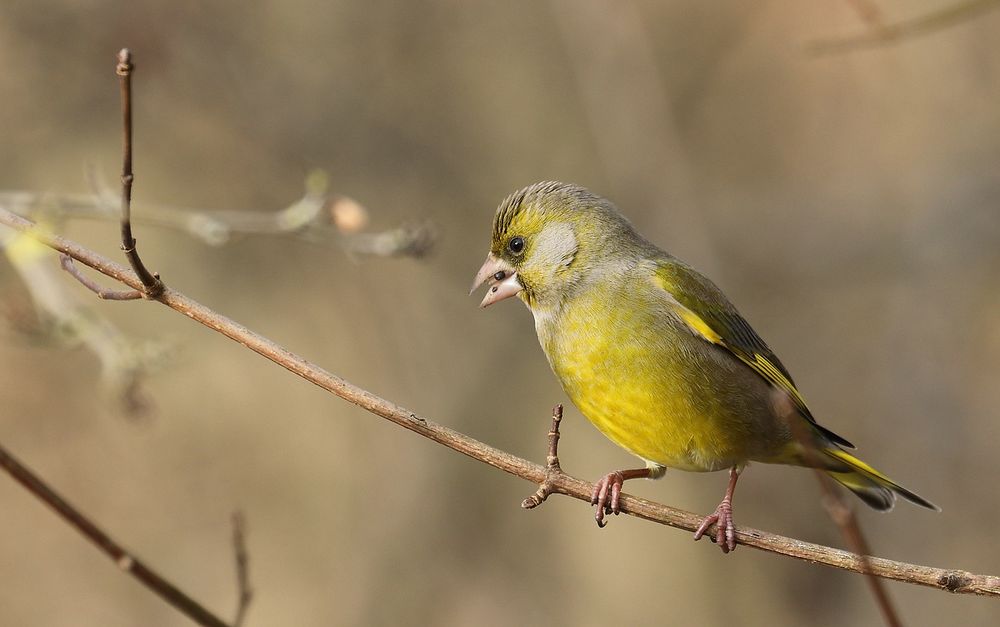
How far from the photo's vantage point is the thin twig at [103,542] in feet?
6.63

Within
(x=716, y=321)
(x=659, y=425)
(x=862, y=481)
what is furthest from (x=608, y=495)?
(x=862, y=481)

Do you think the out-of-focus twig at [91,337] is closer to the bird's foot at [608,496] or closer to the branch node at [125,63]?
the bird's foot at [608,496]

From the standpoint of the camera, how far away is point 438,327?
782 cm

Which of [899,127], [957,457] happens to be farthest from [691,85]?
[957,457]

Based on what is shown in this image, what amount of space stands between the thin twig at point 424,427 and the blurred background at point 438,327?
423 centimetres

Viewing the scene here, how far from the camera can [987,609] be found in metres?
7.80

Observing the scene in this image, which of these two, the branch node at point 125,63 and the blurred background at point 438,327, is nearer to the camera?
the branch node at point 125,63

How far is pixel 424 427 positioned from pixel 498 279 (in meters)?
1.44

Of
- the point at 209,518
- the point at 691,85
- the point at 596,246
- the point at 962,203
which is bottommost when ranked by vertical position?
the point at 209,518

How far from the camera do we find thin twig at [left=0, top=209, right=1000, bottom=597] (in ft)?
9.20

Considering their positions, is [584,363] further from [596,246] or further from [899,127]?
[899,127]

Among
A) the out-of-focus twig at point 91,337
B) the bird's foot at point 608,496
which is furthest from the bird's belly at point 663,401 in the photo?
the out-of-focus twig at point 91,337

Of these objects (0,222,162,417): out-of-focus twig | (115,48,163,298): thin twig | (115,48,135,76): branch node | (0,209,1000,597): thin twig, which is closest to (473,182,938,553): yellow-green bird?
(0,209,1000,597): thin twig

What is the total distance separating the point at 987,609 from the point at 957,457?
46.9 inches
